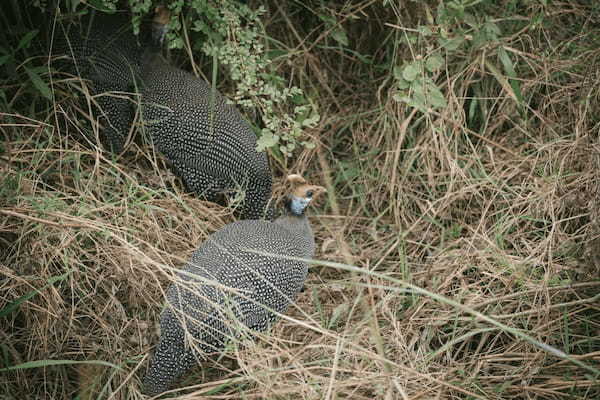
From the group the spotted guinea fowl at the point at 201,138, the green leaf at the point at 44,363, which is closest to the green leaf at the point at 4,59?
the spotted guinea fowl at the point at 201,138

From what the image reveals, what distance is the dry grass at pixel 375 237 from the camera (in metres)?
2.64

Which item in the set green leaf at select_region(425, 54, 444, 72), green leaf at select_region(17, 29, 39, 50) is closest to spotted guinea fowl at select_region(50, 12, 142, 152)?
green leaf at select_region(17, 29, 39, 50)

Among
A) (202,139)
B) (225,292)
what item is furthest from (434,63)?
(225,292)

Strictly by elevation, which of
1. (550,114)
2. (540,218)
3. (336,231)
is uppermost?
(550,114)

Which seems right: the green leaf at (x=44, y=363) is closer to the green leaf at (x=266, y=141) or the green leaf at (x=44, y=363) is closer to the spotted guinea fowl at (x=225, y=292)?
the spotted guinea fowl at (x=225, y=292)

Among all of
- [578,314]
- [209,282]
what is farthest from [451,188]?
[209,282]

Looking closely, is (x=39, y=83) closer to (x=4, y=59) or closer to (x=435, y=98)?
(x=4, y=59)

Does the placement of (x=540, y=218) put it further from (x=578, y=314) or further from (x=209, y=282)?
(x=209, y=282)

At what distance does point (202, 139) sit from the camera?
333 centimetres

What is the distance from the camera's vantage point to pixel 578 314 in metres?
2.75

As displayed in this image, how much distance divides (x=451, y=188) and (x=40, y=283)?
1.85 m

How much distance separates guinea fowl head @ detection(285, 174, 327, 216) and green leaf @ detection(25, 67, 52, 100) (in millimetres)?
1116

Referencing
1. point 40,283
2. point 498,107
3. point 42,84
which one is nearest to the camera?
point 40,283

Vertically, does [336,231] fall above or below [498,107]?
below
